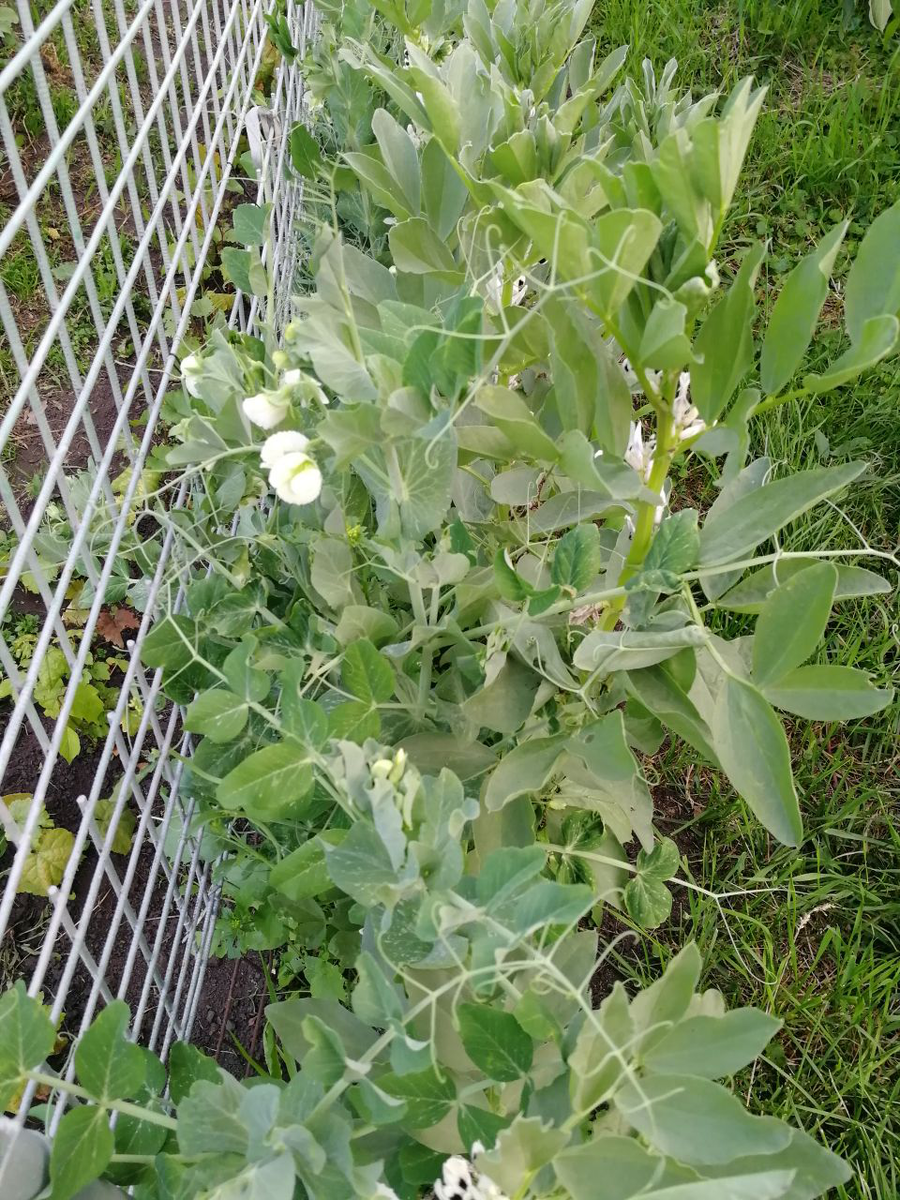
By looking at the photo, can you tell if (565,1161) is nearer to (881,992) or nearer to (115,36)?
(881,992)

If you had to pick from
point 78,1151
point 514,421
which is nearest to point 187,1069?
point 78,1151

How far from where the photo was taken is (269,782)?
707 millimetres

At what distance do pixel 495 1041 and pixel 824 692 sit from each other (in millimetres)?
340

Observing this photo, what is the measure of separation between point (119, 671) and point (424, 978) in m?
1.16

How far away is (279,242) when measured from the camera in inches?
61.1

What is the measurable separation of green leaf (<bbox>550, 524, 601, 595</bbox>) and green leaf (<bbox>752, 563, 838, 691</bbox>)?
0.13m

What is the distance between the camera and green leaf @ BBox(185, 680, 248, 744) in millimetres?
776

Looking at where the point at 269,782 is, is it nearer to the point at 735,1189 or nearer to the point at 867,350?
the point at 735,1189

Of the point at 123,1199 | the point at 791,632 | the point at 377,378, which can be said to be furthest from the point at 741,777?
the point at 123,1199

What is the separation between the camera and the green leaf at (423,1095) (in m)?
0.58

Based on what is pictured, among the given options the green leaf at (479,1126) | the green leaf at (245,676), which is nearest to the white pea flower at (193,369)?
the green leaf at (245,676)

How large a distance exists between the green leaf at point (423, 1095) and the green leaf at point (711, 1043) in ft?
0.42

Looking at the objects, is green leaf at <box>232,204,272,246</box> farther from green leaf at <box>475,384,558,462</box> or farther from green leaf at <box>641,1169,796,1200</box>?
green leaf at <box>641,1169,796,1200</box>

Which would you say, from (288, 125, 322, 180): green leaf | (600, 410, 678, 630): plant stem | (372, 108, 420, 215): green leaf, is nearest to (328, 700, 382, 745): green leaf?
(600, 410, 678, 630): plant stem
